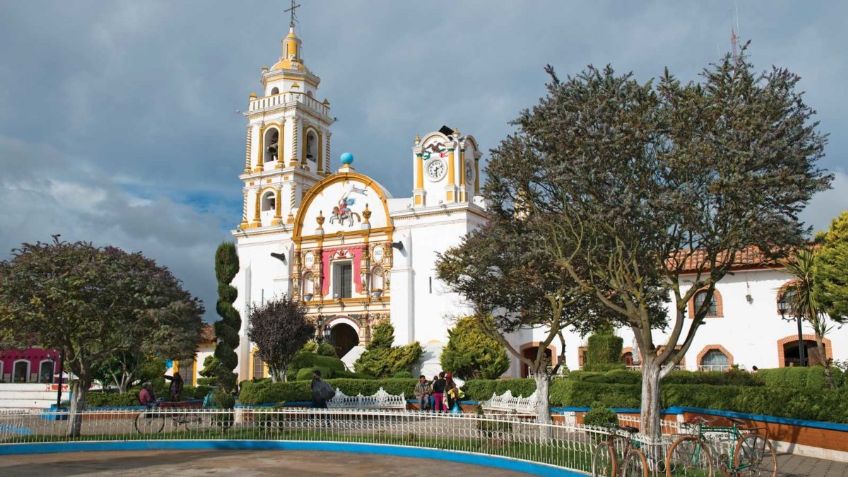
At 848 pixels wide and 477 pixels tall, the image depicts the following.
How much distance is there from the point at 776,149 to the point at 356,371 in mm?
25159

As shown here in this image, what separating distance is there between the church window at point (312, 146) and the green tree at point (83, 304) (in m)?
26.9

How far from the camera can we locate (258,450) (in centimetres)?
1530

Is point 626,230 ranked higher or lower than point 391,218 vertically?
lower

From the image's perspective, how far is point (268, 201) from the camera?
4344 centimetres

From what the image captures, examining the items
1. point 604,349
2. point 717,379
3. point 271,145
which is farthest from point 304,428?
point 271,145

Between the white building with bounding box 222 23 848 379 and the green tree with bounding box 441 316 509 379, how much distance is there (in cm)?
305

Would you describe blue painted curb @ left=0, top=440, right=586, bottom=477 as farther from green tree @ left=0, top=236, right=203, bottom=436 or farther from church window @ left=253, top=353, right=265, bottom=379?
church window @ left=253, top=353, right=265, bottom=379

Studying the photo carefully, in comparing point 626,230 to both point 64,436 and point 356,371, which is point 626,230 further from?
point 356,371

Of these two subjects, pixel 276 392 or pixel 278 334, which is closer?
pixel 276 392

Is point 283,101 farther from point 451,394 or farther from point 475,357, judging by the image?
point 451,394

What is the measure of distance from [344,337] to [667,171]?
30.0 meters

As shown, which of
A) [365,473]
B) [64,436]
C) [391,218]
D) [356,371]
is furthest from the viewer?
[391,218]

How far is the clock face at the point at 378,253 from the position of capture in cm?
3834

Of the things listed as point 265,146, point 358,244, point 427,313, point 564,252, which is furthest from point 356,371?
point 564,252
